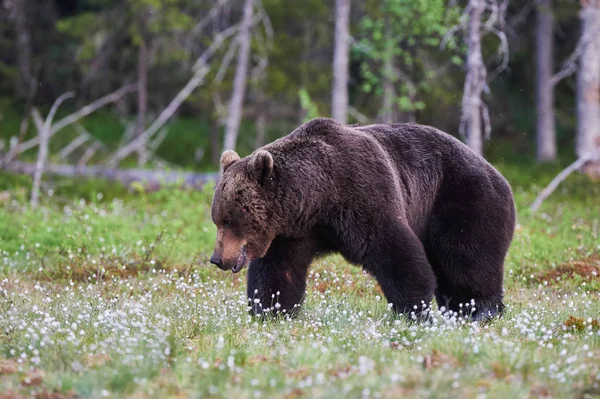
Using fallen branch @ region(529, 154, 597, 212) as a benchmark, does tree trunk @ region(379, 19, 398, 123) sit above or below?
above

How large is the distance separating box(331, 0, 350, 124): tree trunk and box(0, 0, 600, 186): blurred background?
4 centimetres

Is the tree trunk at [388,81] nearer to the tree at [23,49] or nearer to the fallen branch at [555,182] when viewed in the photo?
the fallen branch at [555,182]

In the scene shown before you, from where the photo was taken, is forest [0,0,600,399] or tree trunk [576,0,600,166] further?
tree trunk [576,0,600,166]

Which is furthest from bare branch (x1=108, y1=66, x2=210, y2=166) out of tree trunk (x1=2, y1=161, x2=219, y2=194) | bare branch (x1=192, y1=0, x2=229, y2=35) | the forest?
bare branch (x1=192, y1=0, x2=229, y2=35)

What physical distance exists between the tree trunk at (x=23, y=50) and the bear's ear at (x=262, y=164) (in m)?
22.8

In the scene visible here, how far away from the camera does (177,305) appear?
6.75 meters

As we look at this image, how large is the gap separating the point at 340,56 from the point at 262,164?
37.2ft

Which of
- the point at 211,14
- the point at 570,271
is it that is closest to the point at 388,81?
the point at 211,14

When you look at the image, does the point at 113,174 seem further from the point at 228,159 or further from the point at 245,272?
the point at 228,159

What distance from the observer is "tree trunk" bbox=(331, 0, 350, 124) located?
16672 mm

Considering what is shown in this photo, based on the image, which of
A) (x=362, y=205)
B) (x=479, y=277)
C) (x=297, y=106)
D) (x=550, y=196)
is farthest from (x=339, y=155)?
(x=297, y=106)

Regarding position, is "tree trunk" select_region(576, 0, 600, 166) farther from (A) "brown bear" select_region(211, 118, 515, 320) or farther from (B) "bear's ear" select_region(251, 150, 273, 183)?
(B) "bear's ear" select_region(251, 150, 273, 183)

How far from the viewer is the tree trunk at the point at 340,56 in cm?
1667

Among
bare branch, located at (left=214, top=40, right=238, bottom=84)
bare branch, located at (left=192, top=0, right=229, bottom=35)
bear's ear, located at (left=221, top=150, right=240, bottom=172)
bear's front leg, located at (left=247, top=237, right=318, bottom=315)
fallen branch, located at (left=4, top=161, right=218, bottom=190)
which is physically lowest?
fallen branch, located at (left=4, top=161, right=218, bottom=190)
